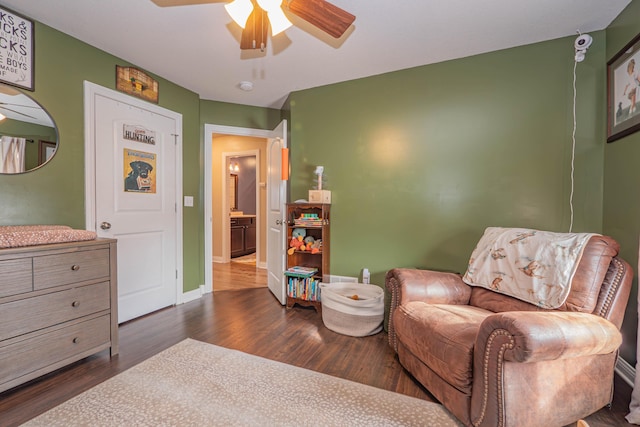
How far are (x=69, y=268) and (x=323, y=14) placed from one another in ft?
6.71

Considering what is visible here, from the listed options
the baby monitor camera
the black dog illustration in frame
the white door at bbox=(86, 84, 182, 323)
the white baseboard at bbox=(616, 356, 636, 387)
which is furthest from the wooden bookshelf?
the baby monitor camera

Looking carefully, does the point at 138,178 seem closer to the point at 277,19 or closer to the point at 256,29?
the point at 256,29

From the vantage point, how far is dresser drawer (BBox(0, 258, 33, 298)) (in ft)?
4.91

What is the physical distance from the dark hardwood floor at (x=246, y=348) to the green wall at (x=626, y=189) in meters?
0.39

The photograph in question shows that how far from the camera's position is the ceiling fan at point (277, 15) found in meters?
1.31

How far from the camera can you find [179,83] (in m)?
3.02

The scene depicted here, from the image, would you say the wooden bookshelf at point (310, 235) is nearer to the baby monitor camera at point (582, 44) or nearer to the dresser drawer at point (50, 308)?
the dresser drawer at point (50, 308)

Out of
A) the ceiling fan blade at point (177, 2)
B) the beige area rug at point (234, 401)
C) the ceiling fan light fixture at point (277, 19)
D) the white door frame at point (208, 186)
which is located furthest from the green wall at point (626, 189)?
the white door frame at point (208, 186)

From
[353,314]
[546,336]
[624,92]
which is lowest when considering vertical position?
[353,314]

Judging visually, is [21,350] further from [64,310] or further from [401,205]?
[401,205]

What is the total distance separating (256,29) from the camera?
1433mm

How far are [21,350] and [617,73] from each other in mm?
3980

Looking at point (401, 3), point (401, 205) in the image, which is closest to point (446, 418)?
point (401, 205)

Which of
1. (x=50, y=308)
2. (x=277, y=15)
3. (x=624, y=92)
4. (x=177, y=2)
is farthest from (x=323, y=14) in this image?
(x=50, y=308)
